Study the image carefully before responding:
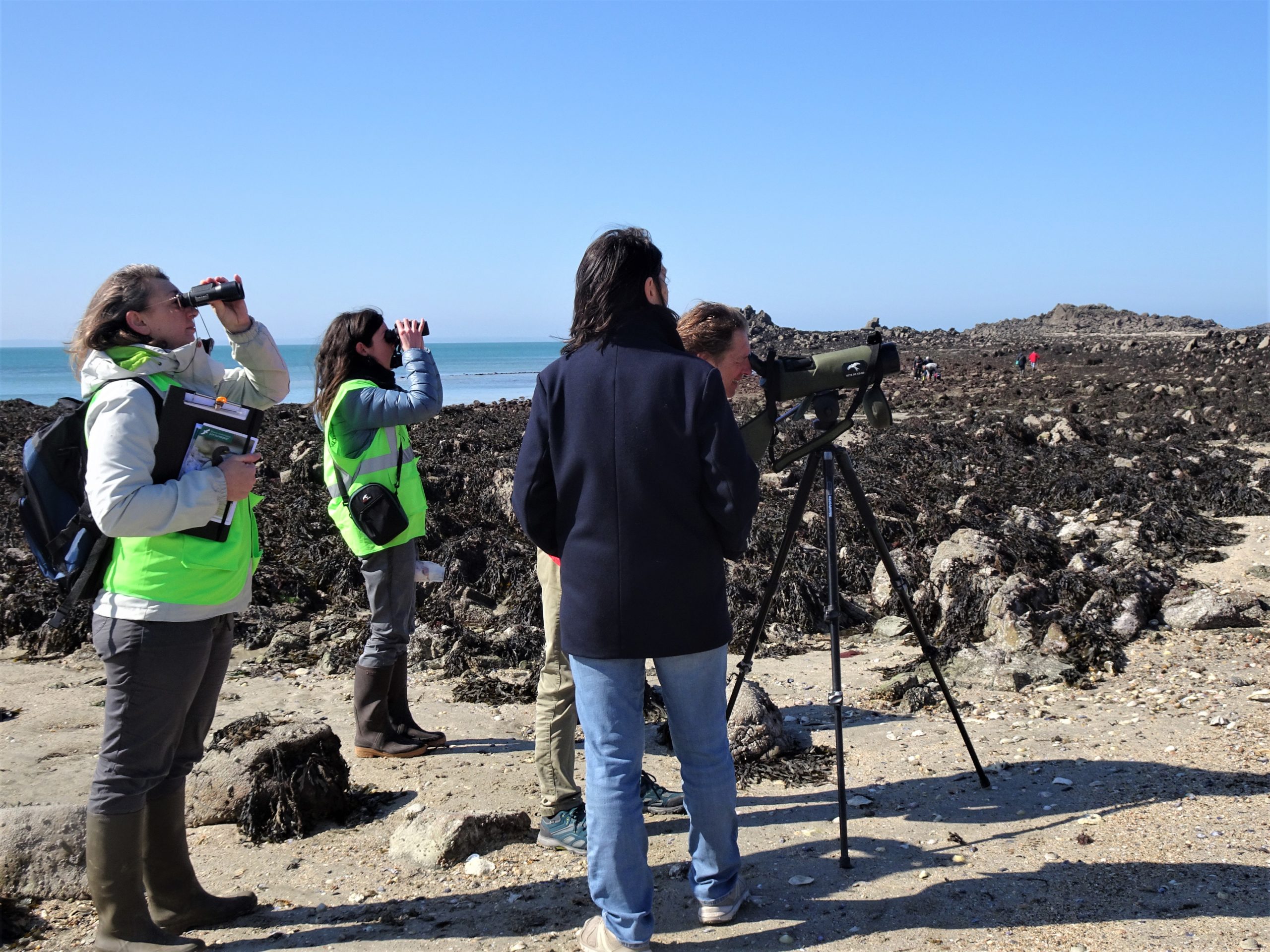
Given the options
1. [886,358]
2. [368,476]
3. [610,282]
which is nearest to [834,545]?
→ [886,358]

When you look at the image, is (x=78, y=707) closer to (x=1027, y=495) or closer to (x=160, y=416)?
(x=160, y=416)

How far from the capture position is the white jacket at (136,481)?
2.45 metres

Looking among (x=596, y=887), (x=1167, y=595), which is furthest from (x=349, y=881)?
(x=1167, y=595)

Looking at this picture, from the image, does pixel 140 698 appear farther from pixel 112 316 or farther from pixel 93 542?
pixel 112 316

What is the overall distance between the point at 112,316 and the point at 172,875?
5.20 feet

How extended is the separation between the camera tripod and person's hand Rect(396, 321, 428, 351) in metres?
1.54

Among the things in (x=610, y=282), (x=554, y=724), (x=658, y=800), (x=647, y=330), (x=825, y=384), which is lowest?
(x=658, y=800)

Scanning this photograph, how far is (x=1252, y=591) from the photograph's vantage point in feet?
18.6

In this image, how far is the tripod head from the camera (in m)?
3.12

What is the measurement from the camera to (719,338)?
3.25 metres

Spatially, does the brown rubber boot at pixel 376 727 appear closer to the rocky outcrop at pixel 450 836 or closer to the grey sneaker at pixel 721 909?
the rocky outcrop at pixel 450 836

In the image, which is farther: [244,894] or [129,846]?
[244,894]

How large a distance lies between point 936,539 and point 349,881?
5395 mm

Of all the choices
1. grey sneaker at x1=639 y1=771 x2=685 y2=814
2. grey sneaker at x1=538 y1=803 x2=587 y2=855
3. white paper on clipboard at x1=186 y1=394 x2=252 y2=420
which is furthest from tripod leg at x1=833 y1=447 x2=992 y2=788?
white paper on clipboard at x1=186 y1=394 x2=252 y2=420
